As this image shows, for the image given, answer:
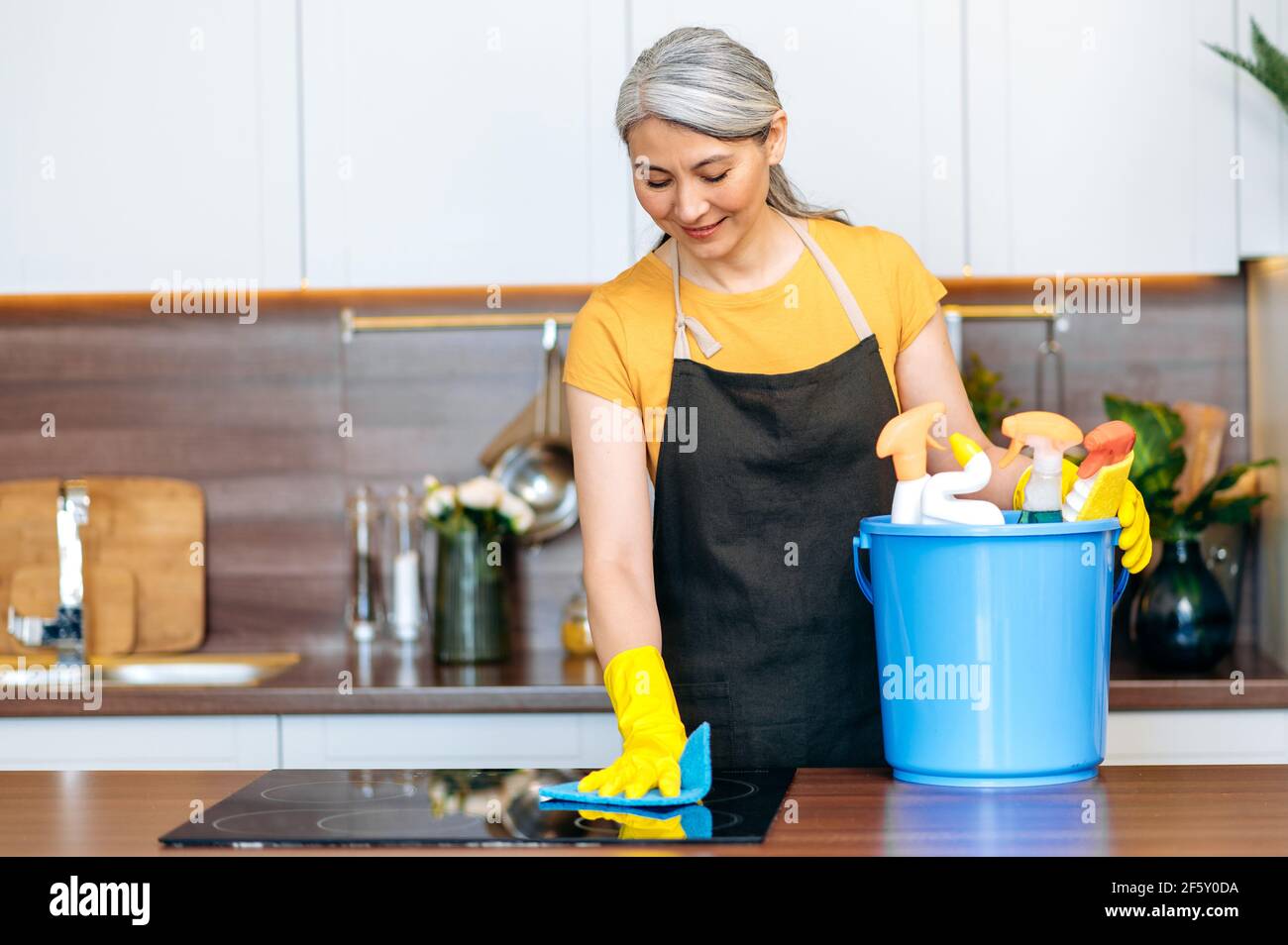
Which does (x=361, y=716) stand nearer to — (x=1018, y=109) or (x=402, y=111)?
(x=402, y=111)

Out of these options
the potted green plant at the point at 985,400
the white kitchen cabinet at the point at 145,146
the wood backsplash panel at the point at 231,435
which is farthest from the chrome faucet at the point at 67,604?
the potted green plant at the point at 985,400

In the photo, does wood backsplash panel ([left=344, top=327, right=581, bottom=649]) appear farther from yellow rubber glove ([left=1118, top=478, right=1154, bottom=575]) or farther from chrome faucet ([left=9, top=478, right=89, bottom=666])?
yellow rubber glove ([left=1118, top=478, right=1154, bottom=575])

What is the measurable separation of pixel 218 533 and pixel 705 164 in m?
1.57

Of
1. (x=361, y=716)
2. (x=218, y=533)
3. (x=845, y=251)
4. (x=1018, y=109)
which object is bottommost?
(x=361, y=716)

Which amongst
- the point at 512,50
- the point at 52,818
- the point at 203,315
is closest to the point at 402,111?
the point at 512,50

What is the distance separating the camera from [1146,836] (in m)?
1.07

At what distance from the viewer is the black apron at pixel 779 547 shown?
5.52 feet

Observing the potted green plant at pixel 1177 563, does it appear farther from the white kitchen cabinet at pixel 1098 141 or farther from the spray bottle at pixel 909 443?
the spray bottle at pixel 909 443

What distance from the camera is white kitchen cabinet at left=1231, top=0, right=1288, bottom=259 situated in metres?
2.29

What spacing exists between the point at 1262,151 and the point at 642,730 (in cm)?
156

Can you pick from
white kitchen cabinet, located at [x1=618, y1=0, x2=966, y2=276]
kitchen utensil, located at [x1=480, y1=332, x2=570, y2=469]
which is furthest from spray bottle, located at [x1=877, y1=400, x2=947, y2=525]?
kitchen utensil, located at [x1=480, y1=332, x2=570, y2=469]

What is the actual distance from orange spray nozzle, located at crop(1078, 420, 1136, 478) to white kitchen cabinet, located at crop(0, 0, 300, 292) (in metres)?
1.52

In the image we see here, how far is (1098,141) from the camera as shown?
2320 millimetres

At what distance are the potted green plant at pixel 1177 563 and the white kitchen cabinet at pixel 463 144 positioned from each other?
0.88 m
